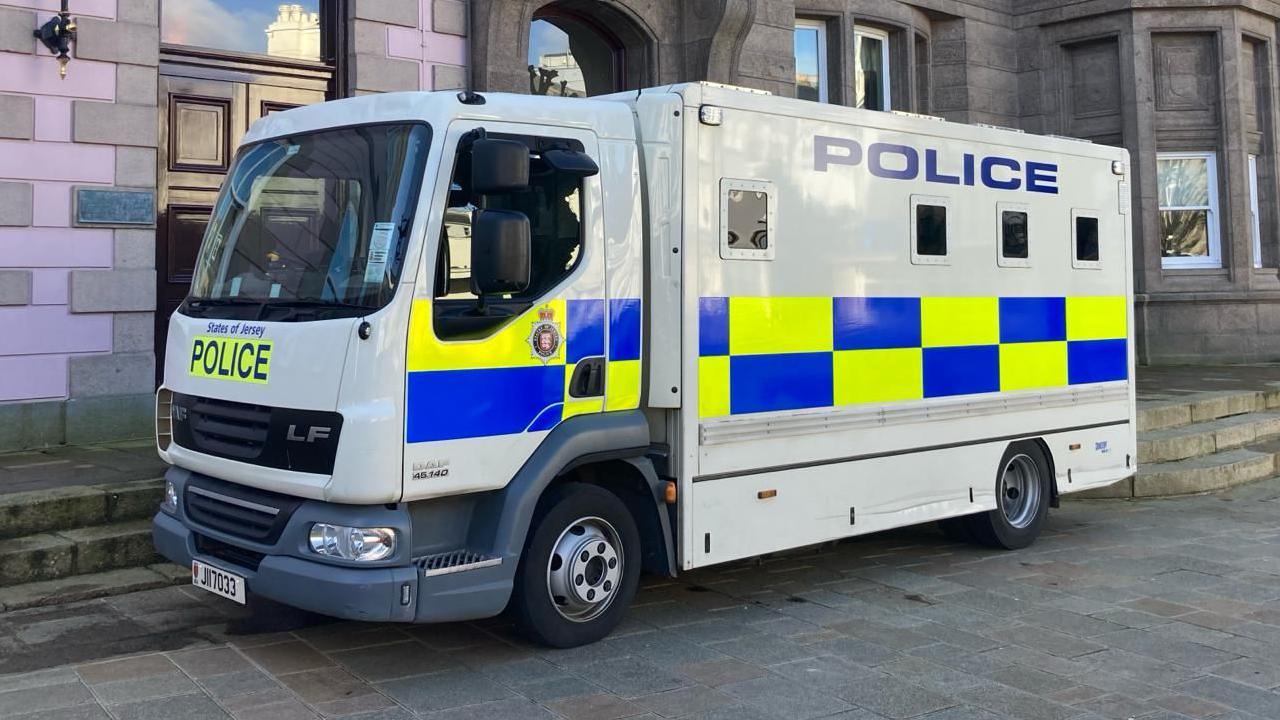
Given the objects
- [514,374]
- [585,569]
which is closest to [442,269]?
[514,374]

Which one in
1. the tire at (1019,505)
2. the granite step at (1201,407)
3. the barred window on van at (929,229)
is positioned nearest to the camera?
the barred window on van at (929,229)

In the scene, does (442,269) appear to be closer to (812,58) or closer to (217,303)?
(217,303)

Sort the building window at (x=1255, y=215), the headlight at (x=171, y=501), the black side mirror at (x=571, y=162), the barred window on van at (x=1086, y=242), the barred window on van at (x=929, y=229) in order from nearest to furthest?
1. the black side mirror at (x=571, y=162)
2. the headlight at (x=171, y=501)
3. the barred window on van at (x=929, y=229)
4. the barred window on van at (x=1086, y=242)
5. the building window at (x=1255, y=215)

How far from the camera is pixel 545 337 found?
202 inches

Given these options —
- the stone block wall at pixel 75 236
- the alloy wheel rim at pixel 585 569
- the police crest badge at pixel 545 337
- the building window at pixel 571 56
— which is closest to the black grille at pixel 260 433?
the police crest badge at pixel 545 337

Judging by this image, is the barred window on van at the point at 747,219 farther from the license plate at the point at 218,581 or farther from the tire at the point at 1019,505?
the license plate at the point at 218,581

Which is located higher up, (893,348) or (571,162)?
(571,162)

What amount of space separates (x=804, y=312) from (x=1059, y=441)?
2630 millimetres

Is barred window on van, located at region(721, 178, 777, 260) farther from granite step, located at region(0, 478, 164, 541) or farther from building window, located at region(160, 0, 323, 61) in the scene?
building window, located at region(160, 0, 323, 61)

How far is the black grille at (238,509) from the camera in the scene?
4879 millimetres

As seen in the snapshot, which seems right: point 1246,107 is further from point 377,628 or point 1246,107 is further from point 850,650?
point 377,628

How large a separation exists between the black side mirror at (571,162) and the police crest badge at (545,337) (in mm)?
626

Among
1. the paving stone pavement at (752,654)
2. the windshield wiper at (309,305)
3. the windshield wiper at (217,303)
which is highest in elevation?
the windshield wiper at (217,303)

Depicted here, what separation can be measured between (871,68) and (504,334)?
38.1 ft
